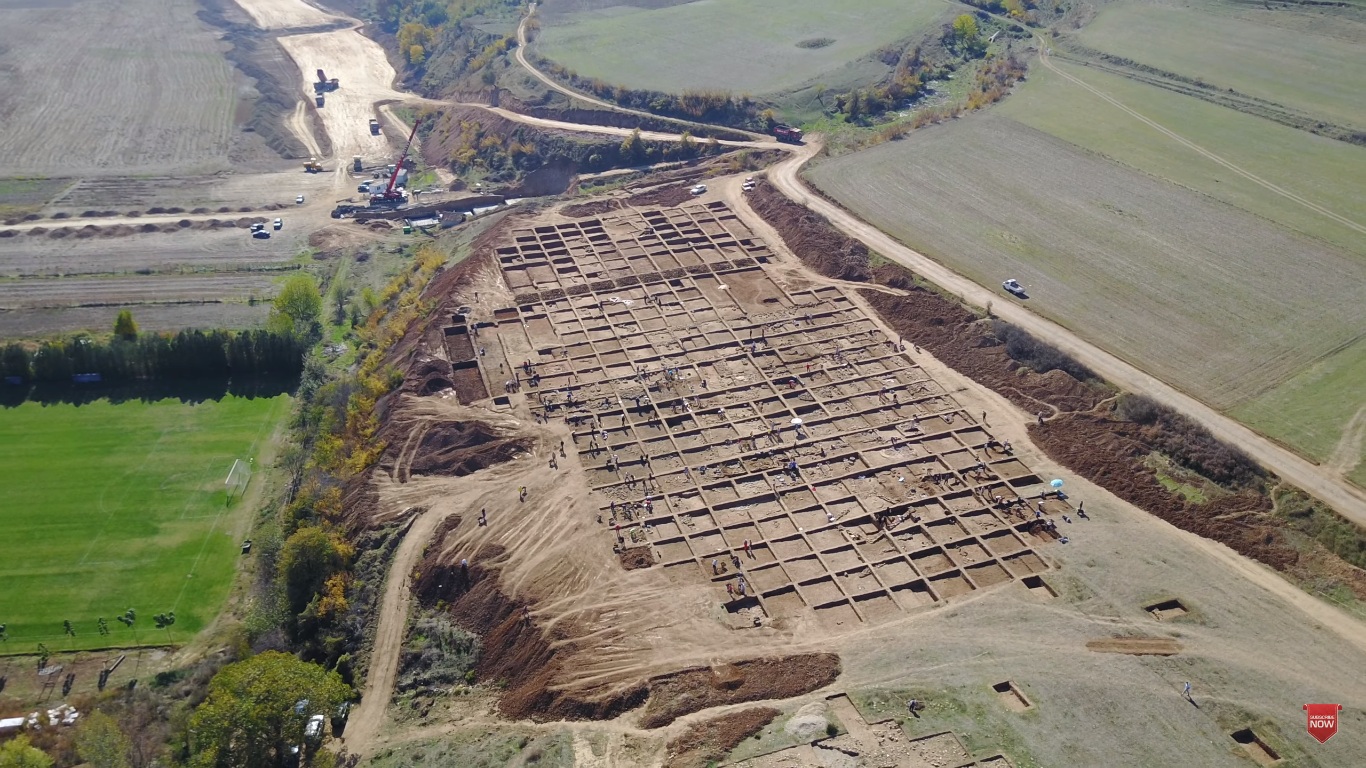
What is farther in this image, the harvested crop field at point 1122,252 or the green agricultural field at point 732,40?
the green agricultural field at point 732,40

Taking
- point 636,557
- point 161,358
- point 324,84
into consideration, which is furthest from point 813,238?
point 324,84

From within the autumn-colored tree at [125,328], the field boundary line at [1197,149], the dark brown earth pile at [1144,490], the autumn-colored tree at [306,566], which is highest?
the field boundary line at [1197,149]

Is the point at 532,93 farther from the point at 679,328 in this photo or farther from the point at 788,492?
the point at 788,492

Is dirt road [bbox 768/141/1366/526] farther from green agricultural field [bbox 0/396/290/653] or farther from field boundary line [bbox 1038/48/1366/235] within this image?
green agricultural field [bbox 0/396/290/653]

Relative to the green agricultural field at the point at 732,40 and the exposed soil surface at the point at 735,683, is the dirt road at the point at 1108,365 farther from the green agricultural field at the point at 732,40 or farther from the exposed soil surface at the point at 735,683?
the green agricultural field at the point at 732,40

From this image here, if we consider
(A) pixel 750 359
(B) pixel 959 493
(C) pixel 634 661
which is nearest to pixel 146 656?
(C) pixel 634 661

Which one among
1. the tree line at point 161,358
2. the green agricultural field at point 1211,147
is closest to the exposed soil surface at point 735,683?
the tree line at point 161,358
